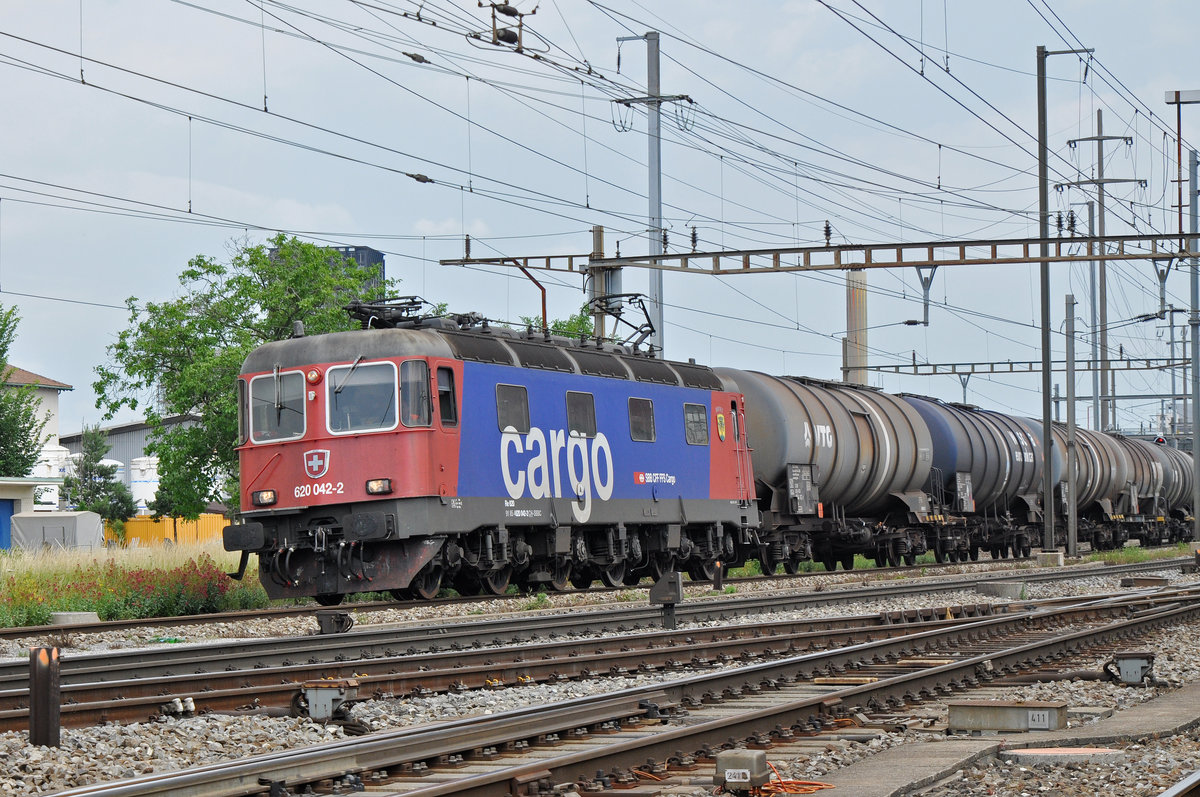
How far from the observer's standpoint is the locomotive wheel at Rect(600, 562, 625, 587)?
22.8m

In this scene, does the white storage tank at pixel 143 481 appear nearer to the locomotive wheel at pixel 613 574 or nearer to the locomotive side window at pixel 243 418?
the locomotive wheel at pixel 613 574

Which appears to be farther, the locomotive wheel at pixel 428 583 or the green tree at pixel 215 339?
the green tree at pixel 215 339

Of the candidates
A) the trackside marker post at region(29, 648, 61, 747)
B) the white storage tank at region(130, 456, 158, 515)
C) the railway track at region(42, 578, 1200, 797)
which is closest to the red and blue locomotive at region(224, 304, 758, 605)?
the railway track at region(42, 578, 1200, 797)

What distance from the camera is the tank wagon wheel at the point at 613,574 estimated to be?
22766 millimetres

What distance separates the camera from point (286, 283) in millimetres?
38000

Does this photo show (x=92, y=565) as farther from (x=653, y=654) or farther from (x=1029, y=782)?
(x=1029, y=782)

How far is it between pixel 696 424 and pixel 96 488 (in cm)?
5583

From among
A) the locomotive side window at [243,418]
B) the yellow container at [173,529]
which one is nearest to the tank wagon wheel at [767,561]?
the locomotive side window at [243,418]

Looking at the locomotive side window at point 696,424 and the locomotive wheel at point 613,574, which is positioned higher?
the locomotive side window at point 696,424

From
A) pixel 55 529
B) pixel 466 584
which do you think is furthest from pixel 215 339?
pixel 466 584

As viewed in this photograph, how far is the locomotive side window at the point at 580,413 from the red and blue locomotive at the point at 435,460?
0.03m

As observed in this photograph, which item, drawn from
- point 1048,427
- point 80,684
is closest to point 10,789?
point 80,684

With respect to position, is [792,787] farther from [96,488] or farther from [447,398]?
[96,488]

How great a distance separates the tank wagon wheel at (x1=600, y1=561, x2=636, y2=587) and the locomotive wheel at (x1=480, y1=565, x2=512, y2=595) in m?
2.70
